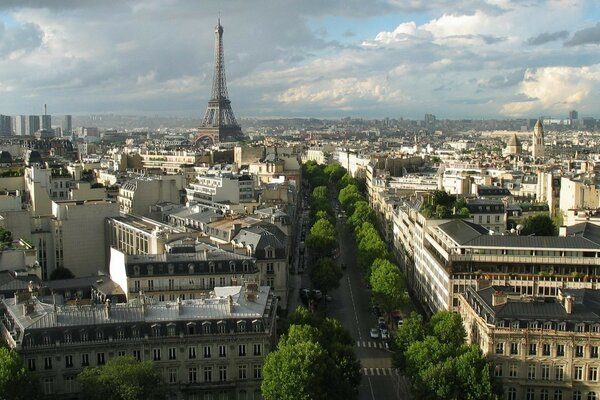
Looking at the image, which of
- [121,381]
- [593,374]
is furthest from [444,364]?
[121,381]

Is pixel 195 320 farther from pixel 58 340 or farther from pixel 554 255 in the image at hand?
pixel 554 255

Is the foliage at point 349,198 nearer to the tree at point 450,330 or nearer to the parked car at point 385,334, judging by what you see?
the parked car at point 385,334

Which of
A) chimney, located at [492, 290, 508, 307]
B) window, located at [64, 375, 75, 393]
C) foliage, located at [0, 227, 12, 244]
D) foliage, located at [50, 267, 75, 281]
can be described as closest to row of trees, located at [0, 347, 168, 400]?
window, located at [64, 375, 75, 393]

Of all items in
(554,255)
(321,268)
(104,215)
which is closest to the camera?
(554,255)

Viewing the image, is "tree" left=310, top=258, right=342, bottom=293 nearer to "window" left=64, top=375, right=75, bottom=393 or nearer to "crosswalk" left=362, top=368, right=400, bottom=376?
"crosswalk" left=362, top=368, right=400, bottom=376

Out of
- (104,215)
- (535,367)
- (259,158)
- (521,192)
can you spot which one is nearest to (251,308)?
(535,367)

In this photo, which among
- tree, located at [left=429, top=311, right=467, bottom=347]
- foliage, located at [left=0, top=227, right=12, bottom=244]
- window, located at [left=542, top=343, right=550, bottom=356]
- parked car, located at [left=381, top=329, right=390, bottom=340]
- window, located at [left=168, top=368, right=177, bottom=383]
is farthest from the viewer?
foliage, located at [left=0, top=227, right=12, bottom=244]

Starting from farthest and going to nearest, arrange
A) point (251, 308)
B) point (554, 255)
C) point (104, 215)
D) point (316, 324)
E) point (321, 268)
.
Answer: point (104, 215) < point (321, 268) < point (554, 255) < point (316, 324) < point (251, 308)
